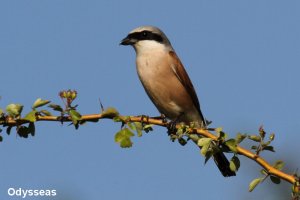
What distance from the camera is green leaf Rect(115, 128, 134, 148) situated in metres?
2.74

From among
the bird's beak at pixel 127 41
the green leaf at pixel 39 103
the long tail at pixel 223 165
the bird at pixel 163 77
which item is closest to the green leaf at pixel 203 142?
the green leaf at pixel 39 103

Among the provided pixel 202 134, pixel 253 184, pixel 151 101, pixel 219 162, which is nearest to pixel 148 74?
pixel 151 101

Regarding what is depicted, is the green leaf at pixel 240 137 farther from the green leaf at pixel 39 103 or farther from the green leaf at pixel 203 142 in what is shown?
the green leaf at pixel 39 103

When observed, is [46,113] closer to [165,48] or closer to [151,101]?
[151,101]

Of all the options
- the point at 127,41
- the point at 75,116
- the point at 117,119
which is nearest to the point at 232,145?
the point at 117,119

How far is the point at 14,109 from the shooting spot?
8.96 feet

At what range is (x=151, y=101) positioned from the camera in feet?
18.2

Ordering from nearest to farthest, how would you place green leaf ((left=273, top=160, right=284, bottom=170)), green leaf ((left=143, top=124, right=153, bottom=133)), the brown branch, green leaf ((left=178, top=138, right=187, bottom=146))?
the brown branch → green leaf ((left=273, top=160, right=284, bottom=170)) → green leaf ((left=143, top=124, right=153, bottom=133)) → green leaf ((left=178, top=138, right=187, bottom=146))

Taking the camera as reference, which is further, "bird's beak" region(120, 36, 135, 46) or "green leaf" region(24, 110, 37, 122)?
"bird's beak" region(120, 36, 135, 46)

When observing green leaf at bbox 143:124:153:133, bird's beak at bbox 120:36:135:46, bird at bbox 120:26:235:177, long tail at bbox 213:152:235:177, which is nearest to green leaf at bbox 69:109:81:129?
green leaf at bbox 143:124:153:133

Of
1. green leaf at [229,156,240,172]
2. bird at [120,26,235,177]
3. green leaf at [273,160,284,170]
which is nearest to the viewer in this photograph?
green leaf at [273,160,284,170]

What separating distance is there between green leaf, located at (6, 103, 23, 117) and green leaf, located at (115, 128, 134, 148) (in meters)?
0.50

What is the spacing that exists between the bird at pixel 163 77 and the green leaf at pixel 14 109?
272 cm

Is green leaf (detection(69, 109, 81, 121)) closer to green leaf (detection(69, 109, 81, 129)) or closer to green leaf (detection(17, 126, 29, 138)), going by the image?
green leaf (detection(69, 109, 81, 129))
